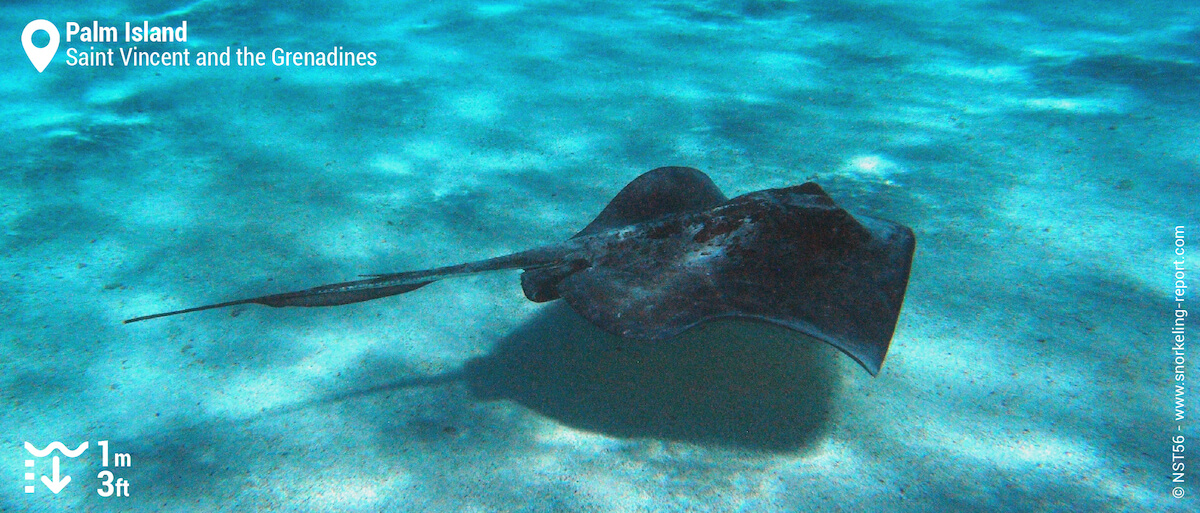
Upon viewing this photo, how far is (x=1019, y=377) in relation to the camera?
301 cm

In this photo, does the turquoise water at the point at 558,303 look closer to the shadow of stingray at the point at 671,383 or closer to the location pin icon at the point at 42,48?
the shadow of stingray at the point at 671,383

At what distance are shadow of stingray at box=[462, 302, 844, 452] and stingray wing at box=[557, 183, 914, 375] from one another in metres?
0.47

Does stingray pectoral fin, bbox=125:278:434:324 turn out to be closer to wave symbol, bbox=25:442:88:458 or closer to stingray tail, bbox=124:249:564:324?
stingray tail, bbox=124:249:564:324

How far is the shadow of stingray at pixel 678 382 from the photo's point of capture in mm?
2887

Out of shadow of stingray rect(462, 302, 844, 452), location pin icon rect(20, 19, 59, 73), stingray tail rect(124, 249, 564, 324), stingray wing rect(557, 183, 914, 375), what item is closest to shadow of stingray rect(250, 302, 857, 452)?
shadow of stingray rect(462, 302, 844, 452)

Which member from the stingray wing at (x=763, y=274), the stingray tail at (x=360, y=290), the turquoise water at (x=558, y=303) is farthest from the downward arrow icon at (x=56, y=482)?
the stingray wing at (x=763, y=274)

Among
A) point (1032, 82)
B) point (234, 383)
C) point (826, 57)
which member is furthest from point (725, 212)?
point (1032, 82)

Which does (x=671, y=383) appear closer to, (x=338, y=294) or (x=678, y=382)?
(x=678, y=382)

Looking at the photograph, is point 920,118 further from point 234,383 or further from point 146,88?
point 146,88

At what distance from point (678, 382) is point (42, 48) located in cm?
955

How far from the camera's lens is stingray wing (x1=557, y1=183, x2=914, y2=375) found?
246 centimetres

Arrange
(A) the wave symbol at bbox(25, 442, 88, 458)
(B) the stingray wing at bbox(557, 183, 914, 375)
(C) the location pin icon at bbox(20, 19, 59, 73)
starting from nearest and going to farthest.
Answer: (B) the stingray wing at bbox(557, 183, 914, 375)
(A) the wave symbol at bbox(25, 442, 88, 458)
(C) the location pin icon at bbox(20, 19, 59, 73)

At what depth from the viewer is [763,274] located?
2643 millimetres

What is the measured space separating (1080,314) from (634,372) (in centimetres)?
279
